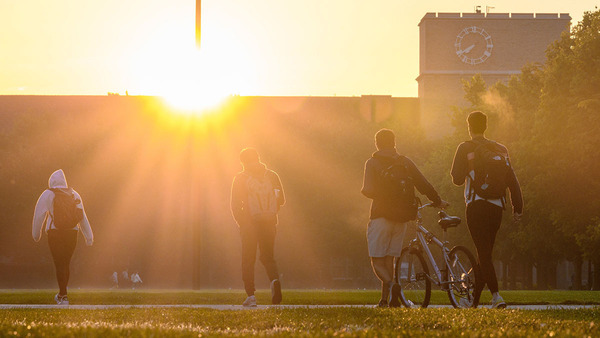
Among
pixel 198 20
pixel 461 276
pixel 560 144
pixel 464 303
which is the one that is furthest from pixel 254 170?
pixel 560 144

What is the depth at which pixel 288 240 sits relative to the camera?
47.7 meters

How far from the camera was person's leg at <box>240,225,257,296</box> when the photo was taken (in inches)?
483

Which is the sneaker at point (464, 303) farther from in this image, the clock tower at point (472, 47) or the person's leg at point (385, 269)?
the clock tower at point (472, 47)

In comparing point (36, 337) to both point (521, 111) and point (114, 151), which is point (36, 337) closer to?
point (521, 111)

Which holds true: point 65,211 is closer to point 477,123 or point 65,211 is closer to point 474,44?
point 477,123

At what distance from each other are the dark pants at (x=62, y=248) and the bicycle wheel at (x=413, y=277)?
5168mm

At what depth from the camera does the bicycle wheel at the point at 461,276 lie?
10398 millimetres

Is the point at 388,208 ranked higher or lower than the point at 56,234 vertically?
higher

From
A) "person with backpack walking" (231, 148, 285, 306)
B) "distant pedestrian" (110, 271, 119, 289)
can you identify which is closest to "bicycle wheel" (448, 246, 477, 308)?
"person with backpack walking" (231, 148, 285, 306)

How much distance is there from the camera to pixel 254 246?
12391mm

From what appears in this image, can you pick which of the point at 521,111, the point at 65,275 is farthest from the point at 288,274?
the point at 65,275

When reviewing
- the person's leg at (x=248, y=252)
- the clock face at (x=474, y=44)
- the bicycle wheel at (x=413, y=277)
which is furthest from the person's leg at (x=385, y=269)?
the clock face at (x=474, y=44)

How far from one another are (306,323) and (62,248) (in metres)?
7.00

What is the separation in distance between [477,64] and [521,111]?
4244 cm
